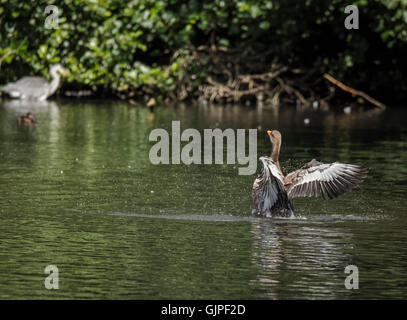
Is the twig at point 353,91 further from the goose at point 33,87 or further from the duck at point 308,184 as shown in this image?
the duck at point 308,184

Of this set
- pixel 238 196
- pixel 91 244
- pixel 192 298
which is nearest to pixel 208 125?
pixel 238 196

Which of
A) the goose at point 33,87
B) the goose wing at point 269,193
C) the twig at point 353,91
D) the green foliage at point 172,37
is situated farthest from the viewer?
the goose at point 33,87

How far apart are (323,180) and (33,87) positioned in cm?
2459

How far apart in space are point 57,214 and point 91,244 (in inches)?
73.2

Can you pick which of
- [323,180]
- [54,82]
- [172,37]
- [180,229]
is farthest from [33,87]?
[180,229]

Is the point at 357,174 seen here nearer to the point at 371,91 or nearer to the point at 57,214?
the point at 57,214

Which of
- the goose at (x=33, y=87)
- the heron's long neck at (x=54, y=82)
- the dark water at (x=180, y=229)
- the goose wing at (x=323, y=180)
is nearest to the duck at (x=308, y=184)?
the goose wing at (x=323, y=180)

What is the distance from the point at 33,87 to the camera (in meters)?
36.0

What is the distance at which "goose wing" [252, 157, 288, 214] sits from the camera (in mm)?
12359

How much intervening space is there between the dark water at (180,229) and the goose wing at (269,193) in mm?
233

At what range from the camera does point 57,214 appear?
501 inches

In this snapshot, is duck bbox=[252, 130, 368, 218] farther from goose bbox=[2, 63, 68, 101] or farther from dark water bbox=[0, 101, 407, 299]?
goose bbox=[2, 63, 68, 101]

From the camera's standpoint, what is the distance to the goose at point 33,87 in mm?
35906

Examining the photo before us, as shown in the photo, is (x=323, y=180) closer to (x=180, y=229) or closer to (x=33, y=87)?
(x=180, y=229)
